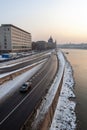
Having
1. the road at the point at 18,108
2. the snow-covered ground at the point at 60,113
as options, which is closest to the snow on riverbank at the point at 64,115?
the snow-covered ground at the point at 60,113

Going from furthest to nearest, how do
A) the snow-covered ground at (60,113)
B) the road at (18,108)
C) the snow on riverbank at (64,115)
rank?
the snow on riverbank at (64,115)
the snow-covered ground at (60,113)
the road at (18,108)

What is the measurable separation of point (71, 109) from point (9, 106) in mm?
9738

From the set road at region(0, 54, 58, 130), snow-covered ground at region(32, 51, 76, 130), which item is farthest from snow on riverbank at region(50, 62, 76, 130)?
road at region(0, 54, 58, 130)

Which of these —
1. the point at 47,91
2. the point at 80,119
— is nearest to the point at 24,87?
the point at 47,91

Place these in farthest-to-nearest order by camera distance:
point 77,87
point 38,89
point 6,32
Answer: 1. point 6,32
2. point 77,87
3. point 38,89

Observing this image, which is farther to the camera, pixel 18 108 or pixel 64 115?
pixel 64 115

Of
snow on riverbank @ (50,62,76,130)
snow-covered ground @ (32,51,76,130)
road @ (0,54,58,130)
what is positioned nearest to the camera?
road @ (0,54,58,130)

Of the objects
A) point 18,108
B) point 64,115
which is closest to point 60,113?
point 64,115

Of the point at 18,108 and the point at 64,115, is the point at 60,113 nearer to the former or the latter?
the point at 64,115

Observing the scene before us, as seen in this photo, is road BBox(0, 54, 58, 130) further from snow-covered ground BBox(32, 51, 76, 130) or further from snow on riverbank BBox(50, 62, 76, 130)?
snow on riverbank BBox(50, 62, 76, 130)

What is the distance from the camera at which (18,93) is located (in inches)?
1352

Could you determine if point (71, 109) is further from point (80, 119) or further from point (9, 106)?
point (9, 106)

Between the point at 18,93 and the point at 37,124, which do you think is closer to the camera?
the point at 37,124

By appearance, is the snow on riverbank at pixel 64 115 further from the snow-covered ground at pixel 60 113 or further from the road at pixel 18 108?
the road at pixel 18 108
